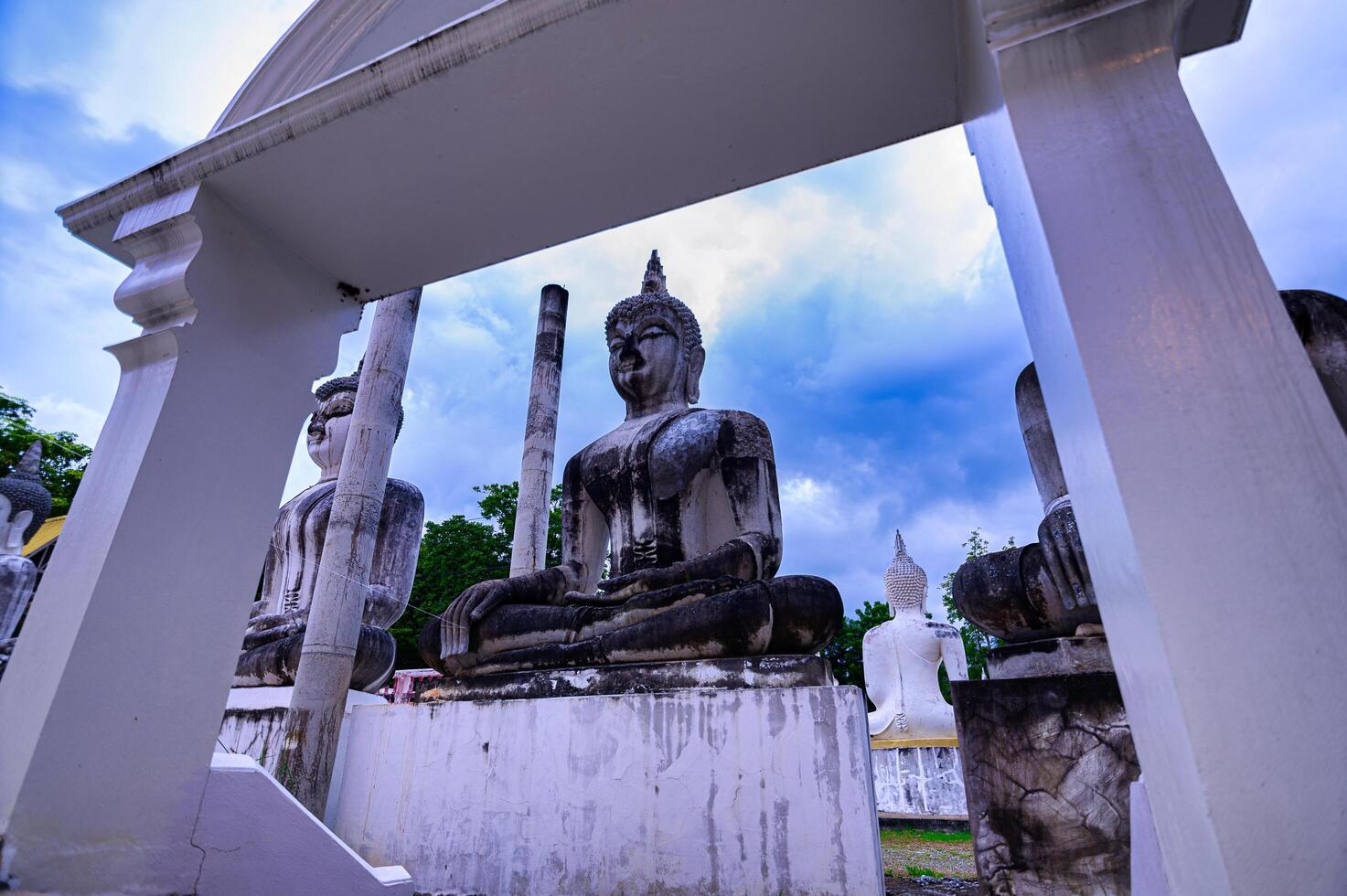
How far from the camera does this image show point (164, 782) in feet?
5.61

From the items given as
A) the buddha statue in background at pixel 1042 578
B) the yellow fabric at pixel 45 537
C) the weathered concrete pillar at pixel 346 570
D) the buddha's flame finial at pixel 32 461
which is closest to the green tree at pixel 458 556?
the yellow fabric at pixel 45 537

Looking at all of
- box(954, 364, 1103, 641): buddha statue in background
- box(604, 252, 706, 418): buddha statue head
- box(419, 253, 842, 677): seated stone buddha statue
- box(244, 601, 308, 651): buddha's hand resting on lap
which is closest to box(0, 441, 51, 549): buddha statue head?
box(244, 601, 308, 651): buddha's hand resting on lap

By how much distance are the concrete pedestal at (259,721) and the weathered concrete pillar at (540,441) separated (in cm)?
250

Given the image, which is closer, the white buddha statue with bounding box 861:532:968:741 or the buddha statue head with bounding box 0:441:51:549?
the buddha statue head with bounding box 0:441:51:549

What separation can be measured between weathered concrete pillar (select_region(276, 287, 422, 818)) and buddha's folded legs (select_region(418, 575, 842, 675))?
115cm

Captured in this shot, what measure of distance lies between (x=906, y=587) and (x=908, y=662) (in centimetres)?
119

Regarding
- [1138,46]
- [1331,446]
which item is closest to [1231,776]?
[1331,446]

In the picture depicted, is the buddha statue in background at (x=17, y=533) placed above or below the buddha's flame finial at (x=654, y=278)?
below

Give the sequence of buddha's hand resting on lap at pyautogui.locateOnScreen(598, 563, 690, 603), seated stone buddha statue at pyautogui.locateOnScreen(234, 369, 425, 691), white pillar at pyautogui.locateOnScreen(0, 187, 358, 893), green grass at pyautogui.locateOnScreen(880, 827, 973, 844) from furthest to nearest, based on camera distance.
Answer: green grass at pyautogui.locateOnScreen(880, 827, 973, 844), seated stone buddha statue at pyautogui.locateOnScreen(234, 369, 425, 691), buddha's hand resting on lap at pyautogui.locateOnScreen(598, 563, 690, 603), white pillar at pyautogui.locateOnScreen(0, 187, 358, 893)

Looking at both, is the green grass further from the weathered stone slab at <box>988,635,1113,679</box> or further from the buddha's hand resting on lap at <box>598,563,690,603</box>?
the weathered stone slab at <box>988,635,1113,679</box>

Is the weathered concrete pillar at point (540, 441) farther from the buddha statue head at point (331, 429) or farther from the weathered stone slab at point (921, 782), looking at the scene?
the weathered stone slab at point (921, 782)

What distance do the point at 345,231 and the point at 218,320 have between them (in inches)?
18.6

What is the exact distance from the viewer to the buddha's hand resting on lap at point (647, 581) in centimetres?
398

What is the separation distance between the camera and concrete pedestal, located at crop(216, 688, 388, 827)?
4.76 metres
